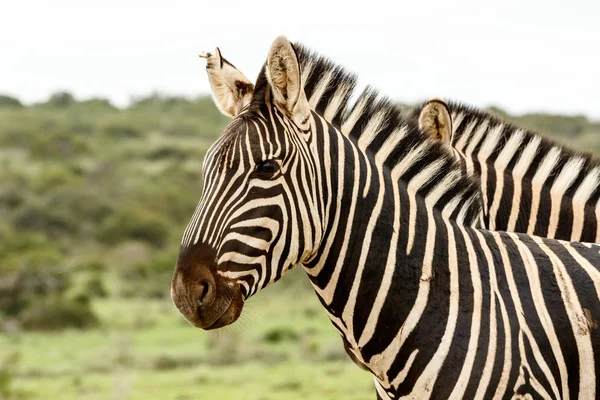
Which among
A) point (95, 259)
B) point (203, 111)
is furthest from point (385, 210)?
point (203, 111)

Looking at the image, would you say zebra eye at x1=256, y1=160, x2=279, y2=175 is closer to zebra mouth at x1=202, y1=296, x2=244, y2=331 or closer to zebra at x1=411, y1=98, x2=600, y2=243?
zebra mouth at x1=202, y1=296, x2=244, y2=331

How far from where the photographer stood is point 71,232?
162 ft

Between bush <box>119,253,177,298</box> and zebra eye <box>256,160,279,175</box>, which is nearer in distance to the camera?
zebra eye <box>256,160,279,175</box>

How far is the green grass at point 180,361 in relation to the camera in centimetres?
1694

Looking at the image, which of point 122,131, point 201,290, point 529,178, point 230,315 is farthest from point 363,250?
point 122,131

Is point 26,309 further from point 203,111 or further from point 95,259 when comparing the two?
point 203,111

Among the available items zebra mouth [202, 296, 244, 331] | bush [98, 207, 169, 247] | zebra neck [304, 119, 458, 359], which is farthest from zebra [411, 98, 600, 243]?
bush [98, 207, 169, 247]

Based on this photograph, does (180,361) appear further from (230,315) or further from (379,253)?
(230,315)

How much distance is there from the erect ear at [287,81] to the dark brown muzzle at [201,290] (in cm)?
79

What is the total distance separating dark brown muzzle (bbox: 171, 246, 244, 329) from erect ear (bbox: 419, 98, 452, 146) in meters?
3.16

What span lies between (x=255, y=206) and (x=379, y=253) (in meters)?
0.67

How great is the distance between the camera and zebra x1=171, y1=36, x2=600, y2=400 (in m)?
4.13

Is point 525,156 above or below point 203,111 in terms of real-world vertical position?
below

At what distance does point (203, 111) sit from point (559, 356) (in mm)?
101215
